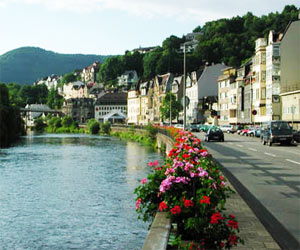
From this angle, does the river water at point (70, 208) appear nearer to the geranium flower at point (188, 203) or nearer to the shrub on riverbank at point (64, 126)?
the geranium flower at point (188, 203)

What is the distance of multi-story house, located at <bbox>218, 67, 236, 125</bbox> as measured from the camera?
330ft

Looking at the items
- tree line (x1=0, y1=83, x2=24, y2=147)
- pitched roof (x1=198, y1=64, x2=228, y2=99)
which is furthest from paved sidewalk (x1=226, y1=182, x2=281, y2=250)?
pitched roof (x1=198, y1=64, x2=228, y2=99)

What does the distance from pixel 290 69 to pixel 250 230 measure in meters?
62.5

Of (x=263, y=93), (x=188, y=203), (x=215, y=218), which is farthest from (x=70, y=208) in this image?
(x=263, y=93)

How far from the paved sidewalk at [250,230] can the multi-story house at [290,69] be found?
53280 millimetres

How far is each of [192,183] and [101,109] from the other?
183 metres

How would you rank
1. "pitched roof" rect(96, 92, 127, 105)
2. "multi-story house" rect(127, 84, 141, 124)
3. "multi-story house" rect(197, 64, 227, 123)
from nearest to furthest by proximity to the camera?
"multi-story house" rect(197, 64, 227, 123)
"multi-story house" rect(127, 84, 141, 124)
"pitched roof" rect(96, 92, 127, 105)

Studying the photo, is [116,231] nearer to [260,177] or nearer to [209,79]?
[260,177]

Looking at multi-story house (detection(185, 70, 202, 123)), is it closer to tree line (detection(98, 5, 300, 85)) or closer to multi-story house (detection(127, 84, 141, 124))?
tree line (detection(98, 5, 300, 85))

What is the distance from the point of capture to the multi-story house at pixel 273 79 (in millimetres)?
72500

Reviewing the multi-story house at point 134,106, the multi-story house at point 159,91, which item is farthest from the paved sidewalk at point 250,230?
the multi-story house at point 134,106

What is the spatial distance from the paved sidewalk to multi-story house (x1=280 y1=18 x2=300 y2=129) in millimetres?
53280

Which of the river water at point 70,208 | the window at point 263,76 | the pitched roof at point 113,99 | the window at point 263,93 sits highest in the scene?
the pitched roof at point 113,99

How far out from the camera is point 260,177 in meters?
19.3
